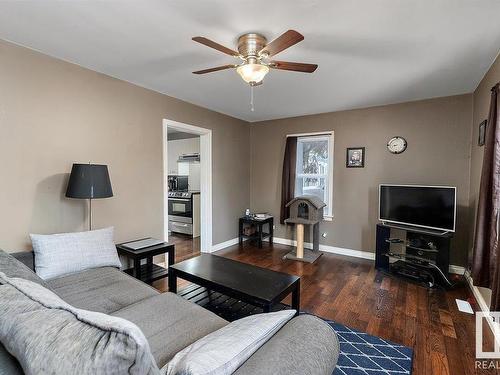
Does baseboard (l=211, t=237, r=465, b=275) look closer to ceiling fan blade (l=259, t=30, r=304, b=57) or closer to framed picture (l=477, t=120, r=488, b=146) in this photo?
framed picture (l=477, t=120, r=488, b=146)

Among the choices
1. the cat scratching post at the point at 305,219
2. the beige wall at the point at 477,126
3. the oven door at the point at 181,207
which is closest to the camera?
the beige wall at the point at 477,126

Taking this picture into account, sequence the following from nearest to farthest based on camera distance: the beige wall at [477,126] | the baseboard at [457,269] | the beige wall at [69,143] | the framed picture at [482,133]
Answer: the beige wall at [69,143]
the beige wall at [477,126]
the framed picture at [482,133]
the baseboard at [457,269]

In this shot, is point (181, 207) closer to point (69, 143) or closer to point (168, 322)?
point (69, 143)

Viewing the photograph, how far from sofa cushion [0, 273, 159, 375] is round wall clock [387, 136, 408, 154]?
4.05m

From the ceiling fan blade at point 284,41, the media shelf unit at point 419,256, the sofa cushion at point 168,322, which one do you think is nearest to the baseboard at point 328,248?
the media shelf unit at point 419,256

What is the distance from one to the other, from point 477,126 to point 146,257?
4.04 metres

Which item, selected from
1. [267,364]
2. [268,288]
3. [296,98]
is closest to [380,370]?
[268,288]

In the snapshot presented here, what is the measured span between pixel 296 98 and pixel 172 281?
9.05 ft

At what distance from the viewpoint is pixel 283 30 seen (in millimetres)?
1906

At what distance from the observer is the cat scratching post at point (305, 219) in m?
4.04

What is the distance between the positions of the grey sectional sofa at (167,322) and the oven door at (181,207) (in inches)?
120

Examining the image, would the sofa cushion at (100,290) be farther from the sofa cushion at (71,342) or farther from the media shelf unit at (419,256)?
the media shelf unit at (419,256)

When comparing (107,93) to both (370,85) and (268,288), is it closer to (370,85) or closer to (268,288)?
(268,288)

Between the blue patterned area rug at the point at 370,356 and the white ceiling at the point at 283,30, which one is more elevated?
the white ceiling at the point at 283,30
